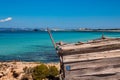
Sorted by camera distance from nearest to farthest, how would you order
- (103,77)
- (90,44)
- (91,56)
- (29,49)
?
(103,77) → (91,56) → (90,44) → (29,49)

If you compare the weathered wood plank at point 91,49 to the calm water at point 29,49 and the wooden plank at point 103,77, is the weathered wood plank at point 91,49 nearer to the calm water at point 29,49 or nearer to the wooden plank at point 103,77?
the wooden plank at point 103,77

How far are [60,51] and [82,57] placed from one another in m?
0.89

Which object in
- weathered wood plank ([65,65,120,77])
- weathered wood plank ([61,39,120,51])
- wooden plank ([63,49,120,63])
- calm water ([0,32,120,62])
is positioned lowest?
weathered wood plank ([65,65,120,77])

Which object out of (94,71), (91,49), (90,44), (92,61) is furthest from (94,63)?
(90,44)

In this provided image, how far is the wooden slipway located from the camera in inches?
465

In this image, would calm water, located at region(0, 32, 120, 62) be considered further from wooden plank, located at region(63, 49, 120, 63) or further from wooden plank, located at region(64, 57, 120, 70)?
wooden plank, located at region(64, 57, 120, 70)

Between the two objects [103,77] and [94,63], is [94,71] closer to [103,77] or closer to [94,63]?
[94,63]

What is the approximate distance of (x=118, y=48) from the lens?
1202 centimetres

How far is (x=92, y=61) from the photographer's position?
11914 mm

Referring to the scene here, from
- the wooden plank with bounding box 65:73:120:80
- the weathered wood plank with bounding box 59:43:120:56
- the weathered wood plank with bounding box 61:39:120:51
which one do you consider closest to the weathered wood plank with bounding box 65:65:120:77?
the wooden plank with bounding box 65:73:120:80

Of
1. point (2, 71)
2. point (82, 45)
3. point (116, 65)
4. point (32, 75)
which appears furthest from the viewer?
point (2, 71)

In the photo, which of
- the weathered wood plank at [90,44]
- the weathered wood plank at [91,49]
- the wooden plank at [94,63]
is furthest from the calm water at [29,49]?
the wooden plank at [94,63]

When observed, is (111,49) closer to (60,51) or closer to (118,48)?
(118,48)

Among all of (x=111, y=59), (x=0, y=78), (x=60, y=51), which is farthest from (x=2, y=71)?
(x=111, y=59)
